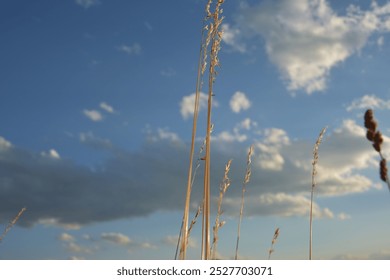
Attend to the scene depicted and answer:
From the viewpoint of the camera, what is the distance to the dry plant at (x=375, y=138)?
139 centimetres

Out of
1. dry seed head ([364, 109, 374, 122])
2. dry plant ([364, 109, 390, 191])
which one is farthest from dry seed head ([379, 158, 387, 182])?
dry seed head ([364, 109, 374, 122])

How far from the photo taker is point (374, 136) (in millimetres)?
1416

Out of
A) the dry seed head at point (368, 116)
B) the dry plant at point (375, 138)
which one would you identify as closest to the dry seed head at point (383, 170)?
the dry plant at point (375, 138)

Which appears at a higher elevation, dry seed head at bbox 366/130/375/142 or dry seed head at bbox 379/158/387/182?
dry seed head at bbox 366/130/375/142

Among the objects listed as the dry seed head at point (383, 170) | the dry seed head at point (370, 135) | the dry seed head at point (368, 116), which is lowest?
the dry seed head at point (383, 170)

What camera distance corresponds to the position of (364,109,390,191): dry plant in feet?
4.57

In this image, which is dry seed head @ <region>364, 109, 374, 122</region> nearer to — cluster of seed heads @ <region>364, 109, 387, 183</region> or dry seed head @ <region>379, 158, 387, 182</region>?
cluster of seed heads @ <region>364, 109, 387, 183</region>

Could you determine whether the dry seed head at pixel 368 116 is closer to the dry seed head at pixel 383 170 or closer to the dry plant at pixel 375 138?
the dry plant at pixel 375 138

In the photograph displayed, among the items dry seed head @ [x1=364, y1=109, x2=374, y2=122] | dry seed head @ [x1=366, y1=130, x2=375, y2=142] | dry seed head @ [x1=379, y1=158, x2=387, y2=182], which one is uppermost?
dry seed head @ [x1=364, y1=109, x2=374, y2=122]

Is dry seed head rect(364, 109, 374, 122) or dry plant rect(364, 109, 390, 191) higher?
dry seed head rect(364, 109, 374, 122)

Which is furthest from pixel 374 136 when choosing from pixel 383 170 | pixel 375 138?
pixel 383 170

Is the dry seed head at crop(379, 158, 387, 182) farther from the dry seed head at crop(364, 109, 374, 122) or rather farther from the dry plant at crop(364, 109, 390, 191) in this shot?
the dry seed head at crop(364, 109, 374, 122)
